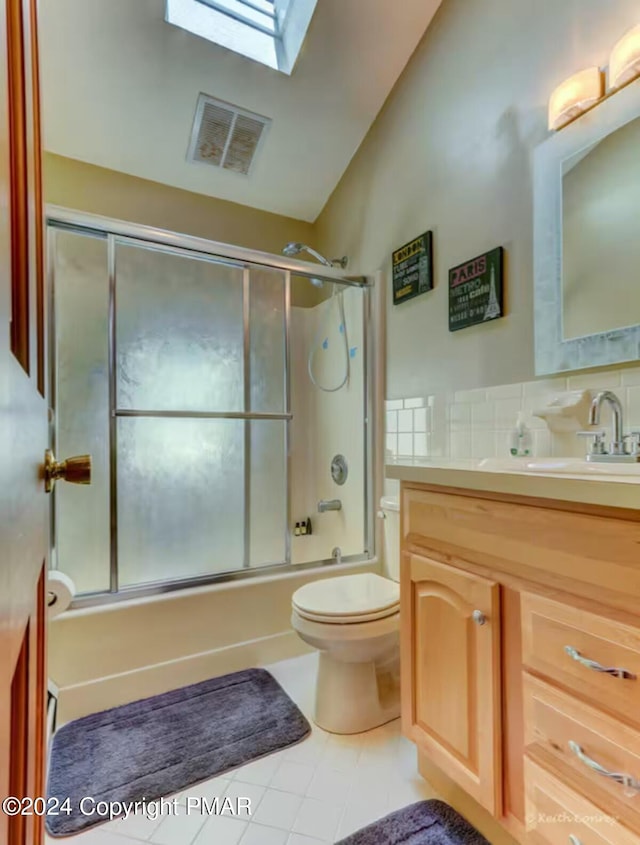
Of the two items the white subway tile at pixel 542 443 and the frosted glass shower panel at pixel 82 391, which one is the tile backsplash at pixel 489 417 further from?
the frosted glass shower panel at pixel 82 391

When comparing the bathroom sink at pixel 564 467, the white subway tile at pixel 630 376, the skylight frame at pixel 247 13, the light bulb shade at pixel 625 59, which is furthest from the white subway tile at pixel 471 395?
the skylight frame at pixel 247 13

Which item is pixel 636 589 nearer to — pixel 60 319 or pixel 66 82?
pixel 60 319

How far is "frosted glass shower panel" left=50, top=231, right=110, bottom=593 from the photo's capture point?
186 centimetres

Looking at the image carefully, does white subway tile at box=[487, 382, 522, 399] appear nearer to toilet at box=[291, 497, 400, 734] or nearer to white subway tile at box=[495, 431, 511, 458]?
white subway tile at box=[495, 431, 511, 458]

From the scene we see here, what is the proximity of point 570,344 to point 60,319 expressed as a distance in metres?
2.00

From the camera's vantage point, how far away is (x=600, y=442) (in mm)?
1089

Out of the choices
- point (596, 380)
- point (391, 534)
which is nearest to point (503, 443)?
point (596, 380)

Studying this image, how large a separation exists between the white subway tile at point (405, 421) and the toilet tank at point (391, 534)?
32cm

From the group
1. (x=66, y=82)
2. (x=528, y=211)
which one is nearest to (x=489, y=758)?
(x=528, y=211)

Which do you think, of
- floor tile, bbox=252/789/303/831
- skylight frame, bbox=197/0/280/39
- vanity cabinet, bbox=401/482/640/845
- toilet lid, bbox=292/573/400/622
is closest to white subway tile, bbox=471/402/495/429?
vanity cabinet, bbox=401/482/640/845

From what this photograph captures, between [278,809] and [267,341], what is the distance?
195 cm

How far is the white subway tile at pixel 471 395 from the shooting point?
4.95 feet

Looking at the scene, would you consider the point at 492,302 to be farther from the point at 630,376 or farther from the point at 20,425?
the point at 20,425

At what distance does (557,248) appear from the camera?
1.28m
